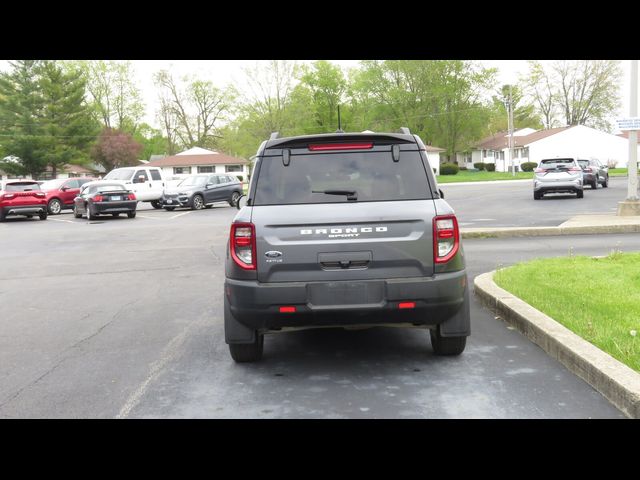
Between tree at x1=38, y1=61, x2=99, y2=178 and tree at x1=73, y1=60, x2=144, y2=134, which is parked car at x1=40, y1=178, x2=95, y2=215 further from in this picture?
tree at x1=73, y1=60, x2=144, y2=134

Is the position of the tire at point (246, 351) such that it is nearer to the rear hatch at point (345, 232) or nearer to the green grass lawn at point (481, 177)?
the rear hatch at point (345, 232)

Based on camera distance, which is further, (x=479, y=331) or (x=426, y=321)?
(x=479, y=331)

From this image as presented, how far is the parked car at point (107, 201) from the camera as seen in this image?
1038 inches

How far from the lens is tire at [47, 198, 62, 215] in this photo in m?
32.1

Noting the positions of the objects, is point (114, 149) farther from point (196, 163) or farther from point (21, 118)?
point (21, 118)

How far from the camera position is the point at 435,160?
9244cm

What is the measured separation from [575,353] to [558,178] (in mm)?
22860

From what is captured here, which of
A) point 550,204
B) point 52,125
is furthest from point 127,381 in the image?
point 52,125

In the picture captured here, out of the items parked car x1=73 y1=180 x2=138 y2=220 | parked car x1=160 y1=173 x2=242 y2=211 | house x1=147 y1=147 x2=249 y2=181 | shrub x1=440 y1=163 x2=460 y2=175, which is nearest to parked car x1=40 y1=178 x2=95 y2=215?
parked car x1=160 y1=173 x2=242 y2=211

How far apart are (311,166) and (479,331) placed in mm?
2588

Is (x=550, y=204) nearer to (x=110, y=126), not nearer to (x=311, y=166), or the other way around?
(x=311, y=166)

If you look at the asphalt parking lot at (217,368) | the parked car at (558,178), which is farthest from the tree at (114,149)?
the asphalt parking lot at (217,368)
